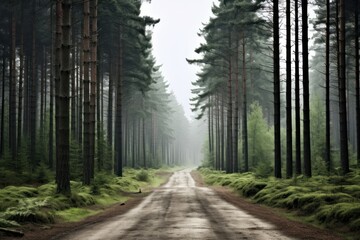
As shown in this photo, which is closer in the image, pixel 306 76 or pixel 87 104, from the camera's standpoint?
pixel 87 104

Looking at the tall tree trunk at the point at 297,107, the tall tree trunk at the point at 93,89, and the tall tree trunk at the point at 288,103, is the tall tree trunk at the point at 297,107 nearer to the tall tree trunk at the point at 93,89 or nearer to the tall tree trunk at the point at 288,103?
the tall tree trunk at the point at 288,103

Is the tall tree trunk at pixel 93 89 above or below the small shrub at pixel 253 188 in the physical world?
above

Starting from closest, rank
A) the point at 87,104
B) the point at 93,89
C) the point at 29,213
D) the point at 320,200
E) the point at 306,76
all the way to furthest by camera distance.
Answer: the point at 29,213, the point at 320,200, the point at 87,104, the point at 306,76, the point at 93,89

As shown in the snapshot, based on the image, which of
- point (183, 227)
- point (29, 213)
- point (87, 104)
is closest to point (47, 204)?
point (29, 213)

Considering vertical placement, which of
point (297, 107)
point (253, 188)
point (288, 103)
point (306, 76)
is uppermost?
point (306, 76)

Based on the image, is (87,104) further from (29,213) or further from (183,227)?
(183,227)

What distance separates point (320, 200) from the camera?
1356 cm

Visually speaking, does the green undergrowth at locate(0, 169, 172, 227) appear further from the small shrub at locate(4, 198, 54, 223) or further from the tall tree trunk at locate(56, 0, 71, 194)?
the tall tree trunk at locate(56, 0, 71, 194)

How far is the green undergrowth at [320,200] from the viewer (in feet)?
35.9

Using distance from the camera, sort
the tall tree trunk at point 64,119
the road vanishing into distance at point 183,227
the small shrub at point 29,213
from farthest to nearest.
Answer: the tall tree trunk at point 64,119, the small shrub at point 29,213, the road vanishing into distance at point 183,227

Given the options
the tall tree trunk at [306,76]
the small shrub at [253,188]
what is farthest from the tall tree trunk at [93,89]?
the tall tree trunk at [306,76]

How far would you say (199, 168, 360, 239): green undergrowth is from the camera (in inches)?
431

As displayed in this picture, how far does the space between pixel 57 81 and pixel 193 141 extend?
154m

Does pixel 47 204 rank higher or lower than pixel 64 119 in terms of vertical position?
lower
